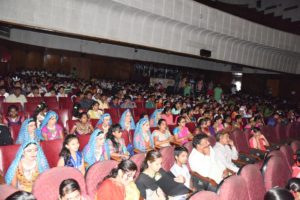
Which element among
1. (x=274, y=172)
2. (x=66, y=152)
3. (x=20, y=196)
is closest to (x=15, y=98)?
(x=66, y=152)

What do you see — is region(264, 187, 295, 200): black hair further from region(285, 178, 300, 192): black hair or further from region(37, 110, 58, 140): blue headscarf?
region(37, 110, 58, 140): blue headscarf

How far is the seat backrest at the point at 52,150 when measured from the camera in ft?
10.7

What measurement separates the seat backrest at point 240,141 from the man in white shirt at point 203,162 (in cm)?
130

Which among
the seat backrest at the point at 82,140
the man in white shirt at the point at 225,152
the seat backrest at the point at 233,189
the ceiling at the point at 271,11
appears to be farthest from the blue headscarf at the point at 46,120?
the ceiling at the point at 271,11

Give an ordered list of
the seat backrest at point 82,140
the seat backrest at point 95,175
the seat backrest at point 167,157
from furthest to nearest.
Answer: the seat backrest at point 82,140
the seat backrest at point 167,157
the seat backrest at point 95,175

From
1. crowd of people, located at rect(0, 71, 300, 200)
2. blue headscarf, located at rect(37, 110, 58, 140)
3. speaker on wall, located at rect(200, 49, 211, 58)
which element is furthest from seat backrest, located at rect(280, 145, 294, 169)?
speaker on wall, located at rect(200, 49, 211, 58)

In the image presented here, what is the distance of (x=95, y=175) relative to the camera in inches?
106

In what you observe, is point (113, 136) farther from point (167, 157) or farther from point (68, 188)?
point (68, 188)

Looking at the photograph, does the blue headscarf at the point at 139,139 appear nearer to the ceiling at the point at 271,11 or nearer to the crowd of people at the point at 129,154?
the crowd of people at the point at 129,154

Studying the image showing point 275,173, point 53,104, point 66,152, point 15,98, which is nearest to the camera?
point 66,152

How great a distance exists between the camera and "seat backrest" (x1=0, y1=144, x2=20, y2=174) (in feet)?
9.48

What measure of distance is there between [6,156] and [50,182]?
2.93 feet

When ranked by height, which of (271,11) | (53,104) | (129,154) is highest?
(271,11)

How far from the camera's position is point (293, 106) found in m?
12.9
